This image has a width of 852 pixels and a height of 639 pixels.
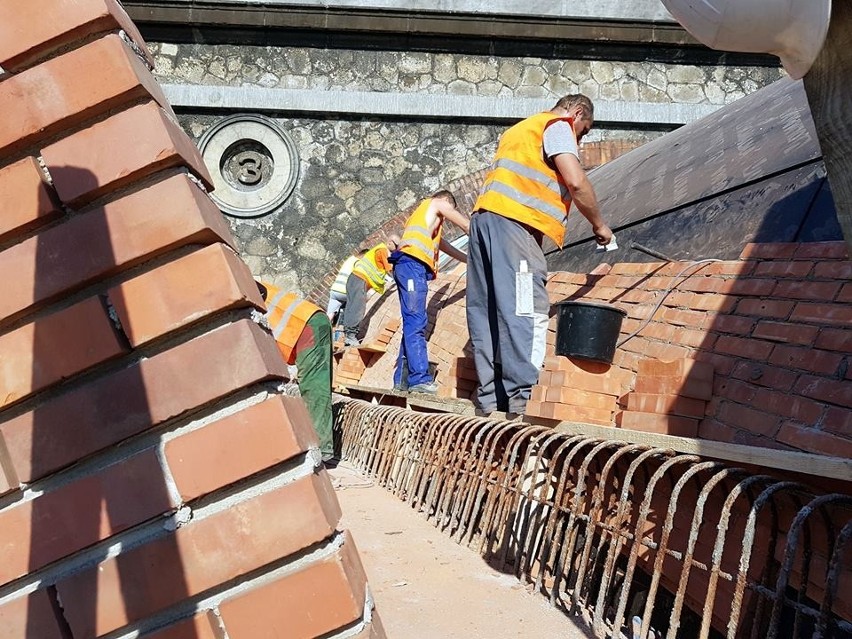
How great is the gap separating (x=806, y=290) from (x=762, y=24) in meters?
1.75

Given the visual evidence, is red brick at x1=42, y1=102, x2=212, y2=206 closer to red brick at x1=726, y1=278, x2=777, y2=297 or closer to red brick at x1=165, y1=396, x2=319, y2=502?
Answer: red brick at x1=165, y1=396, x2=319, y2=502

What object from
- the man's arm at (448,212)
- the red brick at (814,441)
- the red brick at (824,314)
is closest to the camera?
the red brick at (814,441)

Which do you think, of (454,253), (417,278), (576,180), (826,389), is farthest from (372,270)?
(826,389)

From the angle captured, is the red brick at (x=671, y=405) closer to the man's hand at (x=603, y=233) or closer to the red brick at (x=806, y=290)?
the red brick at (x=806, y=290)

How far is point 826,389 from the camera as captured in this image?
8.09 ft

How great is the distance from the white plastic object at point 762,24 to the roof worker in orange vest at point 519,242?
8.20 ft

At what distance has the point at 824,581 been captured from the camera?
74.4 inches

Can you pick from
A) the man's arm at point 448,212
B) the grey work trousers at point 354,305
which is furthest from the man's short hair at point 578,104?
the grey work trousers at point 354,305

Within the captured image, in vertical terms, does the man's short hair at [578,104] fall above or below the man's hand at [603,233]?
above

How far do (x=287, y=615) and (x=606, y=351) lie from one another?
2759mm

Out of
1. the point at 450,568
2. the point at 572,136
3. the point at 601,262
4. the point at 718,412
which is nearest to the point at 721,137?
the point at 601,262

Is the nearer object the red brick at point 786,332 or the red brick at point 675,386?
the red brick at point 786,332

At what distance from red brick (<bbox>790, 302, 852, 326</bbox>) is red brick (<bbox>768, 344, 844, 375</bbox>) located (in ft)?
0.40

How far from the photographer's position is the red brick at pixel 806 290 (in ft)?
9.19
